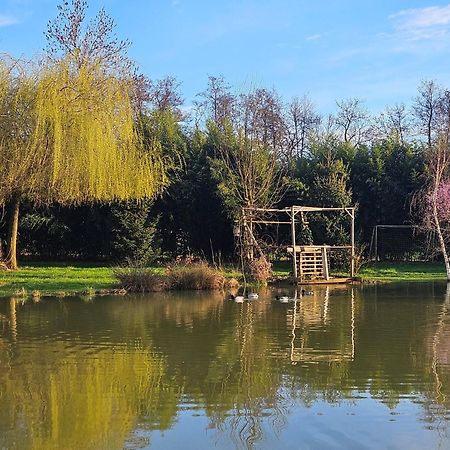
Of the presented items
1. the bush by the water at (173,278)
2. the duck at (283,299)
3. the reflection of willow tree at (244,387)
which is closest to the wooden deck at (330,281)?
the bush by the water at (173,278)

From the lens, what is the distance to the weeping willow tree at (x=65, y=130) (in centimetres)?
1752

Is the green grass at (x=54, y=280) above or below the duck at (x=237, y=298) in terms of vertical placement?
above

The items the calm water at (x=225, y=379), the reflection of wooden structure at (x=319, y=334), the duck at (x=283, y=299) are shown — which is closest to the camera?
the calm water at (x=225, y=379)

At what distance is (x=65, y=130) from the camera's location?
17.9 meters

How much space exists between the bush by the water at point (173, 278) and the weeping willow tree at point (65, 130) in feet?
10.4

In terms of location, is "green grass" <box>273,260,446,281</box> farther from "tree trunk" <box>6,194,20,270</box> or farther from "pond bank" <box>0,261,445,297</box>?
"tree trunk" <box>6,194,20,270</box>

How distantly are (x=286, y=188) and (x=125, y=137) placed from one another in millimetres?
8555

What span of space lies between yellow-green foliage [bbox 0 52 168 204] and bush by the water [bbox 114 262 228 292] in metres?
3.15

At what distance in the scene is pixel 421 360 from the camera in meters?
8.44

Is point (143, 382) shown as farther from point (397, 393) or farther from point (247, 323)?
point (247, 323)

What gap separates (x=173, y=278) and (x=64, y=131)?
5.12m

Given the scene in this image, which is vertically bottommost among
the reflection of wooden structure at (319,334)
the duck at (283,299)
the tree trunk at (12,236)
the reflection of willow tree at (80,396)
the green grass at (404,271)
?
the reflection of willow tree at (80,396)

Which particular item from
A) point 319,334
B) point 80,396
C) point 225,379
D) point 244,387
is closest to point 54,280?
point 319,334

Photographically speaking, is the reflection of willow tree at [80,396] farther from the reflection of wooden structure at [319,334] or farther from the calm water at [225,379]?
the reflection of wooden structure at [319,334]
